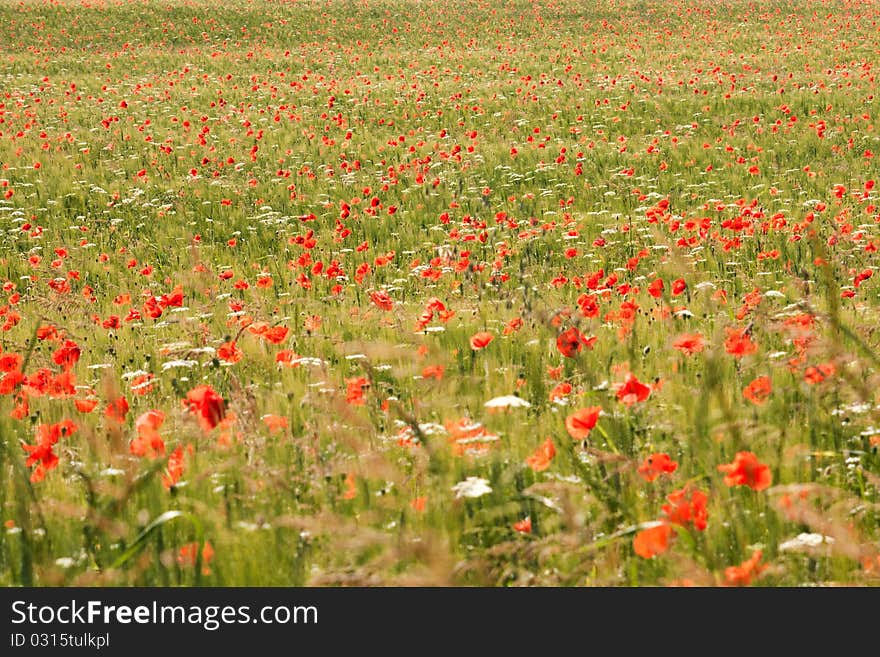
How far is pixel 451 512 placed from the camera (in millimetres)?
2664

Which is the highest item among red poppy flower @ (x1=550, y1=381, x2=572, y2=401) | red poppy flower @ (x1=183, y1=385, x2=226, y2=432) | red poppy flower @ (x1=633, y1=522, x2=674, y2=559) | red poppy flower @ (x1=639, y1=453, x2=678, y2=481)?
red poppy flower @ (x1=183, y1=385, x2=226, y2=432)

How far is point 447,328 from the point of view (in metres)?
5.05

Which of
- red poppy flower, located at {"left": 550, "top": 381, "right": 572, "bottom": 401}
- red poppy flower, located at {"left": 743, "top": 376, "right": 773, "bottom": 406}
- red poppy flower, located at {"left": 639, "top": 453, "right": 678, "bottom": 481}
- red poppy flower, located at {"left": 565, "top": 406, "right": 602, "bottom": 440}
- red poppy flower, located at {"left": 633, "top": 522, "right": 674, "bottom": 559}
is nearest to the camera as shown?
red poppy flower, located at {"left": 633, "top": 522, "right": 674, "bottom": 559}

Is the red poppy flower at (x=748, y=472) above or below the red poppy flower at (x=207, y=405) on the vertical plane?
below

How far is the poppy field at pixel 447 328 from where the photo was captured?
2527 mm

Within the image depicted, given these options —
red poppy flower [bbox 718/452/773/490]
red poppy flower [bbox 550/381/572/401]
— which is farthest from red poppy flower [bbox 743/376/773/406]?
red poppy flower [bbox 718/452/773/490]

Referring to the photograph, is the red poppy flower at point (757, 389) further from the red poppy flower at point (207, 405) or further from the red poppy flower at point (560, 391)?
the red poppy flower at point (207, 405)

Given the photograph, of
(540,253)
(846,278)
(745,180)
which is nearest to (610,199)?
(745,180)

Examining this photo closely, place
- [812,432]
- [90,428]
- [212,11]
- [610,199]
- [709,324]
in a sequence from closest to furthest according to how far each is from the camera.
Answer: [812,432] < [90,428] < [709,324] < [610,199] < [212,11]

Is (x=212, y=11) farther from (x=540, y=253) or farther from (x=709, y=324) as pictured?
(x=709, y=324)

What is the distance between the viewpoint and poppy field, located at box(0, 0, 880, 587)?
2527 millimetres

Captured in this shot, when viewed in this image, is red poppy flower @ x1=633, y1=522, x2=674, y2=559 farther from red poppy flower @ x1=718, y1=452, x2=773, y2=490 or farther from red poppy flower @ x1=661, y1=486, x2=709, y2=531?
red poppy flower @ x1=718, y1=452, x2=773, y2=490

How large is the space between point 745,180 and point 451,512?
9.19 m

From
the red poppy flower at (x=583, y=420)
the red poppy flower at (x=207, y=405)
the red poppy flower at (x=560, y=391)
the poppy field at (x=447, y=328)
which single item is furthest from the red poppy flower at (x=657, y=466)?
the red poppy flower at (x=207, y=405)
